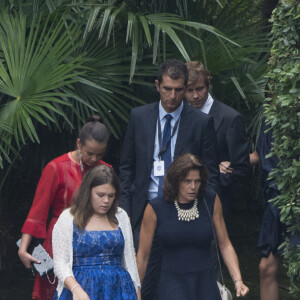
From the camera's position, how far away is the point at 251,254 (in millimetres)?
9359

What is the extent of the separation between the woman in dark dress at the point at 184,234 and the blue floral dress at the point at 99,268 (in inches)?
11.1

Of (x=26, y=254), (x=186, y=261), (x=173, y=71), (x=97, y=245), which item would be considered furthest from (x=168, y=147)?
(x=26, y=254)

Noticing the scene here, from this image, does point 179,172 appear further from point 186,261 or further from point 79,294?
point 79,294

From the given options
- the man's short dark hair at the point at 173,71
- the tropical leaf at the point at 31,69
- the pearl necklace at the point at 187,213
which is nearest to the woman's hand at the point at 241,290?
the pearl necklace at the point at 187,213

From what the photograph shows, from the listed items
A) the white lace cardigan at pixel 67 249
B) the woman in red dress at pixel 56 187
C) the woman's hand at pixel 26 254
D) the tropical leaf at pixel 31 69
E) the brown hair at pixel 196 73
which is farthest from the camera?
the tropical leaf at pixel 31 69

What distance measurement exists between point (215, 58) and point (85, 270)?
2789 mm

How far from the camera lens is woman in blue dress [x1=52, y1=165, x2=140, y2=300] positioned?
16.8 ft

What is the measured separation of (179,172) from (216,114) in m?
1.13

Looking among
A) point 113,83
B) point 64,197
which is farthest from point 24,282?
point 64,197

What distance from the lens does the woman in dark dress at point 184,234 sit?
5.36 m

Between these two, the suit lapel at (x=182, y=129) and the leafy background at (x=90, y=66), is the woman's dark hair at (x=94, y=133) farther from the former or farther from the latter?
the leafy background at (x=90, y=66)

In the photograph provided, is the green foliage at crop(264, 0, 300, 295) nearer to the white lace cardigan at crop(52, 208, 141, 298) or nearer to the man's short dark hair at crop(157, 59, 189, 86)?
the man's short dark hair at crop(157, 59, 189, 86)

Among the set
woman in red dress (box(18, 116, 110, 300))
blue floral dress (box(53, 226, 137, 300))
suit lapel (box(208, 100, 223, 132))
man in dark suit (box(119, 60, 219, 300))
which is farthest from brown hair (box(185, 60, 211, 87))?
blue floral dress (box(53, 226, 137, 300))

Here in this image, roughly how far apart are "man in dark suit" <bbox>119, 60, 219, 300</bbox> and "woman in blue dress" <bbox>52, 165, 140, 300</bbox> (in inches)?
24.7
